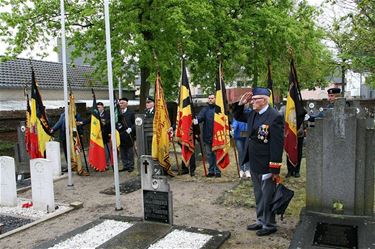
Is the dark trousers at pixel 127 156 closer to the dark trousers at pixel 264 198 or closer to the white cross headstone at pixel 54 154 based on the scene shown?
the white cross headstone at pixel 54 154

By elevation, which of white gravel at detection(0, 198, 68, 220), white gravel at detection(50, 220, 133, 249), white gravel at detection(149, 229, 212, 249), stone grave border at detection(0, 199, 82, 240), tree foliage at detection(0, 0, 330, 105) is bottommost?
white gravel at detection(0, 198, 68, 220)

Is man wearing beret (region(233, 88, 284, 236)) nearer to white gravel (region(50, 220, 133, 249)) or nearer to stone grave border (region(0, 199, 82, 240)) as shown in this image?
white gravel (region(50, 220, 133, 249))

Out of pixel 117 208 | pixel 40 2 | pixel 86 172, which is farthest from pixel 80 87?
pixel 117 208

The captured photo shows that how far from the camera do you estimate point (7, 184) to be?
7.50 m

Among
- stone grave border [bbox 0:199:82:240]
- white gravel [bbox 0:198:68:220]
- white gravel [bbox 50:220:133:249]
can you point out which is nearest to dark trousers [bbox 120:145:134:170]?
stone grave border [bbox 0:199:82:240]

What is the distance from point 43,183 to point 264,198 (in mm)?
4070

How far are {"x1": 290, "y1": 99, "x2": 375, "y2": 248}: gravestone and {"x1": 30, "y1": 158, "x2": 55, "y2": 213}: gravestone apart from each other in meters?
4.46

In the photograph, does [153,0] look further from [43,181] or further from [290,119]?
[43,181]

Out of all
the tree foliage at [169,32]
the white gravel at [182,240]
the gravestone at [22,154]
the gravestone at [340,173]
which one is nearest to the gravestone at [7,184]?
the white gravel at [182,240]

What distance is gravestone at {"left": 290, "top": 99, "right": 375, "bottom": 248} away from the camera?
5062 millimetres

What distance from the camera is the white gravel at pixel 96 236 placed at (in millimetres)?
5191

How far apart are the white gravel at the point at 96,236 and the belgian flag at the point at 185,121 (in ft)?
10.9

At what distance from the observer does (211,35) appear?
15000mm

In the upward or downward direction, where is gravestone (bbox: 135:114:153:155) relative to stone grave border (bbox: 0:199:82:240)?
upward
